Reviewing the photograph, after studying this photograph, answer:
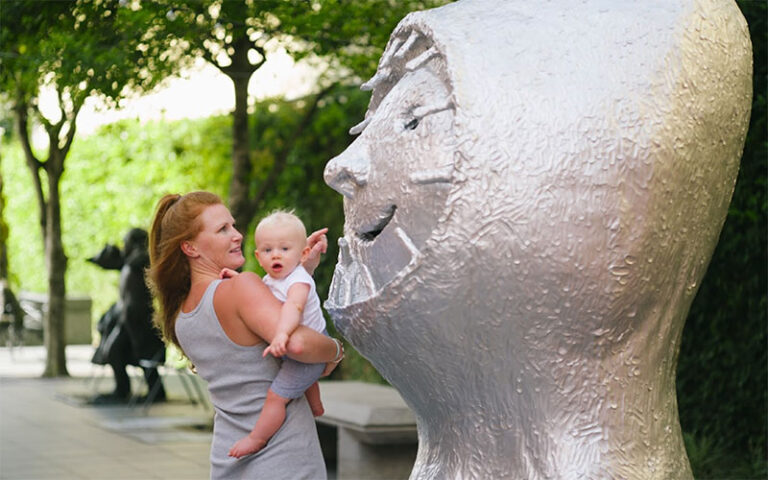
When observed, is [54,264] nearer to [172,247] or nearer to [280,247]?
[172,247]

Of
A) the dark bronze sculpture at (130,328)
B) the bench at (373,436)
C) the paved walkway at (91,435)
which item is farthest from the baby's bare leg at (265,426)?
the dark bronze sculpture at (130,328)

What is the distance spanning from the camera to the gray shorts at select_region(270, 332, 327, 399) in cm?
307

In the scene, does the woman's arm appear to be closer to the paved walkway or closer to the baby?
the baby

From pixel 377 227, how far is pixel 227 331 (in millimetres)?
626

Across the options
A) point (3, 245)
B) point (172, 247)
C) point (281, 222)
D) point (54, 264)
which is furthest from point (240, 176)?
point (3, 245)

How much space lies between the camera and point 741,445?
676 centimetres

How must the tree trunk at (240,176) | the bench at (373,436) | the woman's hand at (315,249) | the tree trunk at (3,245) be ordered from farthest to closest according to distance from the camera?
the tree trunk at (3,245) → the tree trunk at (240,176) → the bench at (373,436) → the woman's hand at (315,249)

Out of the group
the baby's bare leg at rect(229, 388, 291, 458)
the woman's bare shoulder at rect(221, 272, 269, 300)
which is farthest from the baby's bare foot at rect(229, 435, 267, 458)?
the woman's bare shoulder at rect(221, 272, 269, 300)

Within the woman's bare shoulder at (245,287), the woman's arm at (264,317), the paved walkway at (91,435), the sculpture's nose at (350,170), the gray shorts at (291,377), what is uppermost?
the sculpture's nose at (350,170)

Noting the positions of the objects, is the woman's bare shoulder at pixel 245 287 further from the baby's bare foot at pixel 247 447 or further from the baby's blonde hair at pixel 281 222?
the baby's bare foot at pixel 247 447

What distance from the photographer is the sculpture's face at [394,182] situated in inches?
102

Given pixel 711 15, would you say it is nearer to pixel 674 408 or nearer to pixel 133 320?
pixel 674 408

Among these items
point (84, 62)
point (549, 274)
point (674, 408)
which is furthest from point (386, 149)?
point (84, 62)

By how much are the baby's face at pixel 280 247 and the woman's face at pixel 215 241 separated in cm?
18
